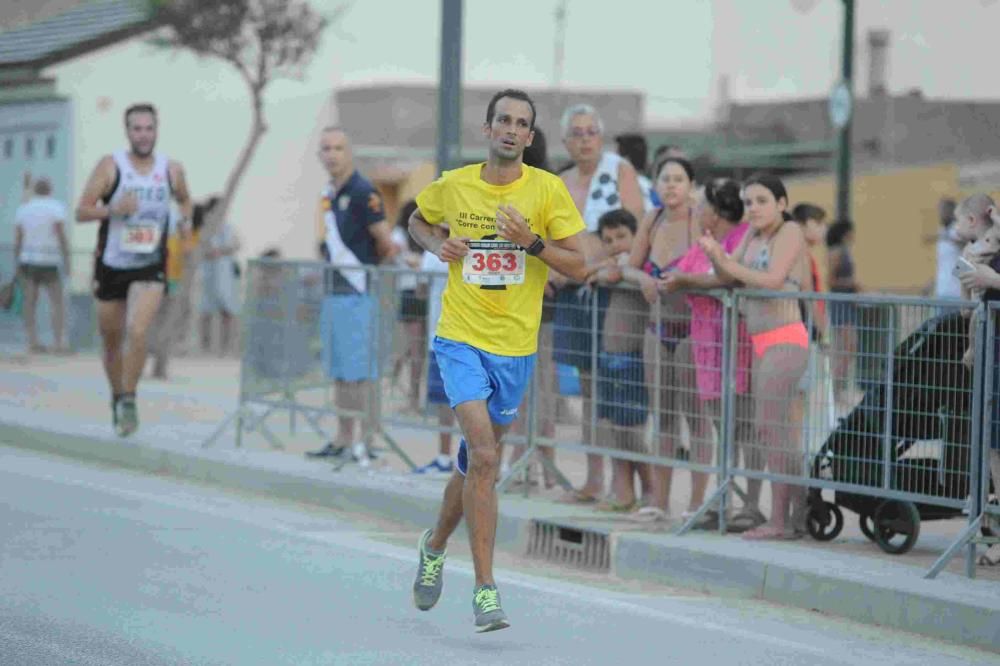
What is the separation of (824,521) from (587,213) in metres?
2.43

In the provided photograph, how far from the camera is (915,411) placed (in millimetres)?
8906

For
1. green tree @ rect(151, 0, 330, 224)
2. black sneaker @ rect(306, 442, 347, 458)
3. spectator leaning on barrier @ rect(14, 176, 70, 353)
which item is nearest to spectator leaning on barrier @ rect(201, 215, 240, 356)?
green tree @ rect(151, 0, 330, 224)

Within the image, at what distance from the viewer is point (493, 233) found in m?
7.67

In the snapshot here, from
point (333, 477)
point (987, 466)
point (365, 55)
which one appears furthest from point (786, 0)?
point (987, 466)

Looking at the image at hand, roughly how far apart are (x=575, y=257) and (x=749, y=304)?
2068 mm

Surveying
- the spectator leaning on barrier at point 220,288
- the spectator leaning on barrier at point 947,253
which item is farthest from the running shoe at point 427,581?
the spectator leaning on barrier at point 220,288

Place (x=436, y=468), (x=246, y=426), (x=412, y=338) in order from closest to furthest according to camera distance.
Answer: (x=412, y=338) → (x=436, y=468) → (x=246, y=426)

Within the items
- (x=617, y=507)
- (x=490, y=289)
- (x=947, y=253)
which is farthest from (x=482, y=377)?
(x=947, y=253)

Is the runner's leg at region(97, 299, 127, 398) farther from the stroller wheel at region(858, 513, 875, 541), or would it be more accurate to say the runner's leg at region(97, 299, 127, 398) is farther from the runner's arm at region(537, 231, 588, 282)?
the runner's arm at region(537, 231, 588, 282)

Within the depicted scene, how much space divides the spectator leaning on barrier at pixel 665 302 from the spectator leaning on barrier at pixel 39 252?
1266 cm

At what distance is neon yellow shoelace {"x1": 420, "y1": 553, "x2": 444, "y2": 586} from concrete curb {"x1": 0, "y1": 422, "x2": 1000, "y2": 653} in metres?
1.65

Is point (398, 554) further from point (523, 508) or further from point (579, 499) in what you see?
point (579, 499)

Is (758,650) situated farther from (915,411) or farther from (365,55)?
(365,55)

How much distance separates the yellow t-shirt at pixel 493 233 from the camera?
7691mm
